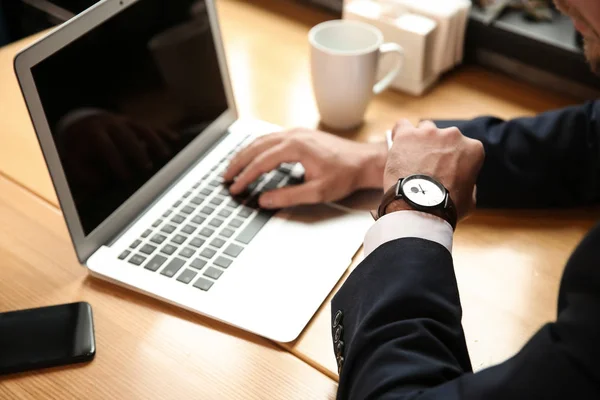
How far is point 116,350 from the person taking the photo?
655 millimetres

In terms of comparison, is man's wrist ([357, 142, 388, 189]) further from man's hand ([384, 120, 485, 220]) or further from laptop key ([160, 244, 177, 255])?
laptop key ([160, 244, 177, 255])

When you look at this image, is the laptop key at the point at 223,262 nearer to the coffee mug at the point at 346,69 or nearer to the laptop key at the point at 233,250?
the laptop key at the point at 233,250

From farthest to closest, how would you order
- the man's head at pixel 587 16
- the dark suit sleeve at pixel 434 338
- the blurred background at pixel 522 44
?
1. the blurred background at pixel 522 44
2. the man's head at pixel 587 16
3. the dark suit sleeve at pixel 434 338

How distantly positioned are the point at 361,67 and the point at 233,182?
26cm

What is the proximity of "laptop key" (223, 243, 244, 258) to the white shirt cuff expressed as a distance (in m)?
0.17

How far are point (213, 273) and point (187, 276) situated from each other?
0.03 m

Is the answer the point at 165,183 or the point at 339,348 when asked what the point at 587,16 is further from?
the point at 165,183

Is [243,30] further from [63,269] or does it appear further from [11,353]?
[11,353]

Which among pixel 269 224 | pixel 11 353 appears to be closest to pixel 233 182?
pixel 269 224

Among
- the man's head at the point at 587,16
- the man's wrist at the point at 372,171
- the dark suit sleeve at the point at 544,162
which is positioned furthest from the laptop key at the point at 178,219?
the man's head at the point at 587,16

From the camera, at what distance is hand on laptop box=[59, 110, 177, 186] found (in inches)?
27.3

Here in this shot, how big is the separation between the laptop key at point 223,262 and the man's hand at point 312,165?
0.34 ft

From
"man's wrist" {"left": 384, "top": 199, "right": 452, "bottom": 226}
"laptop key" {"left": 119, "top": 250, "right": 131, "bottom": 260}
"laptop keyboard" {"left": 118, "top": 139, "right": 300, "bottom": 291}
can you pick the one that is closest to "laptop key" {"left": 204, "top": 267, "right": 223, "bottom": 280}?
"laptop keyboard" {"left": 118, "top": 139, "right": 300, "bottom": 291}

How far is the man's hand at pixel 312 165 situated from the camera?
0.80 m
